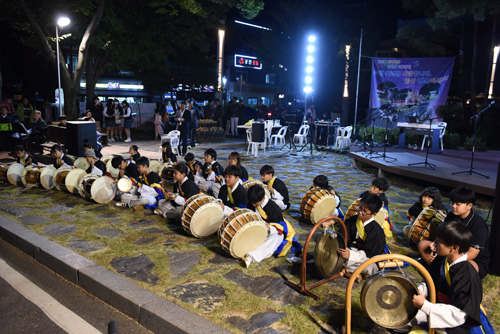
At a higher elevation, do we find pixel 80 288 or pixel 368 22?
pixel 368 22

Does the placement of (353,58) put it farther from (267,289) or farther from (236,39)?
(267,289)

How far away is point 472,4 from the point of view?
638 inches

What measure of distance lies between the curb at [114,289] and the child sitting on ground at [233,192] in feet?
7.23

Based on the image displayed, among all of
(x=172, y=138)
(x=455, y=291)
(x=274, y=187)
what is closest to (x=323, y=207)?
(x=274, y=187)

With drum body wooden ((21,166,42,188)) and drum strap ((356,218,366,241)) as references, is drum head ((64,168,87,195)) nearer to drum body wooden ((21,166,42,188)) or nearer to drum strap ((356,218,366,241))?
drum body wooden ((21,166,42,188))

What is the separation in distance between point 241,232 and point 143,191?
3315 millimetres

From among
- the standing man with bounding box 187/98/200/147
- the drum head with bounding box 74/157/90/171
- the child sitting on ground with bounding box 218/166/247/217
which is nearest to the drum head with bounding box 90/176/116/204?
the drum head with bounding box 74/157/90/171

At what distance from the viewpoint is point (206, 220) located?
586cm

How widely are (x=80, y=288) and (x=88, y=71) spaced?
1841 centimetres

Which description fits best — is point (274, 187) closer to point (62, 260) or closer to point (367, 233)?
point (367, 233)

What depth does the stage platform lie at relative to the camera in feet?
29.5

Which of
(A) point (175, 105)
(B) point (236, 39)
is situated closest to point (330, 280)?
(A) point (175, 105)

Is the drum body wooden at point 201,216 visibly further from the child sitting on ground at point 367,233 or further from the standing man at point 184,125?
the standing man at point 184,125

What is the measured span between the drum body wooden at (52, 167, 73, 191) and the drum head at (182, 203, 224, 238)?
420cm
